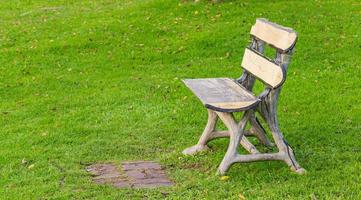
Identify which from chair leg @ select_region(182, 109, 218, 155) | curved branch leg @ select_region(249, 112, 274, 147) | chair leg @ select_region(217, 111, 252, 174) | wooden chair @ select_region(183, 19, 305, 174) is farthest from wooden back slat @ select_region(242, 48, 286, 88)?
chair leg @ select_region(182, 109, 218, 155)

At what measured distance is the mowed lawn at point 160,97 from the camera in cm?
597

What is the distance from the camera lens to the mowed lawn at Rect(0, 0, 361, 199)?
235 inches

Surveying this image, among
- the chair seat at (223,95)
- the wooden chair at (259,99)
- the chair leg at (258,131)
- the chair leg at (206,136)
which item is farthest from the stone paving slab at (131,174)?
the chair leg at (258,131)

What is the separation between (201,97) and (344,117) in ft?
7.75

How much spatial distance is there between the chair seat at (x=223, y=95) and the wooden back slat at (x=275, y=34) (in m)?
0.53

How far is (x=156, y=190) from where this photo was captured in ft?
19.0

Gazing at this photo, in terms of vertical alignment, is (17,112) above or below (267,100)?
below

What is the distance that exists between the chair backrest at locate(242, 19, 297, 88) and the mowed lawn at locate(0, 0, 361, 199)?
86cm

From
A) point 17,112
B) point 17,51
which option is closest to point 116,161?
point 17,112

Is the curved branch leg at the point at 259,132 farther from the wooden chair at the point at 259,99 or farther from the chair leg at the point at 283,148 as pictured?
the chair leg at the point at 283,148

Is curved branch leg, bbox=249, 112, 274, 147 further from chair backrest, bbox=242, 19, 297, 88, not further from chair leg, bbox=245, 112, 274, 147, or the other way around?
chair backrest, bbox=242, 19, 297, 88

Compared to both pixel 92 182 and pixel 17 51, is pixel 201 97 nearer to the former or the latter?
pixel 92 182

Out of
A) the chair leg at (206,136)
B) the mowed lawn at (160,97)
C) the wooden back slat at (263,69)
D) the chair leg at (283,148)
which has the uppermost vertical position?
the wooden back slat at (263,69)

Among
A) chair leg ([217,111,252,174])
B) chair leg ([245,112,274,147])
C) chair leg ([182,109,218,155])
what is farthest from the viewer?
chair leg ([182,109,218,155])
